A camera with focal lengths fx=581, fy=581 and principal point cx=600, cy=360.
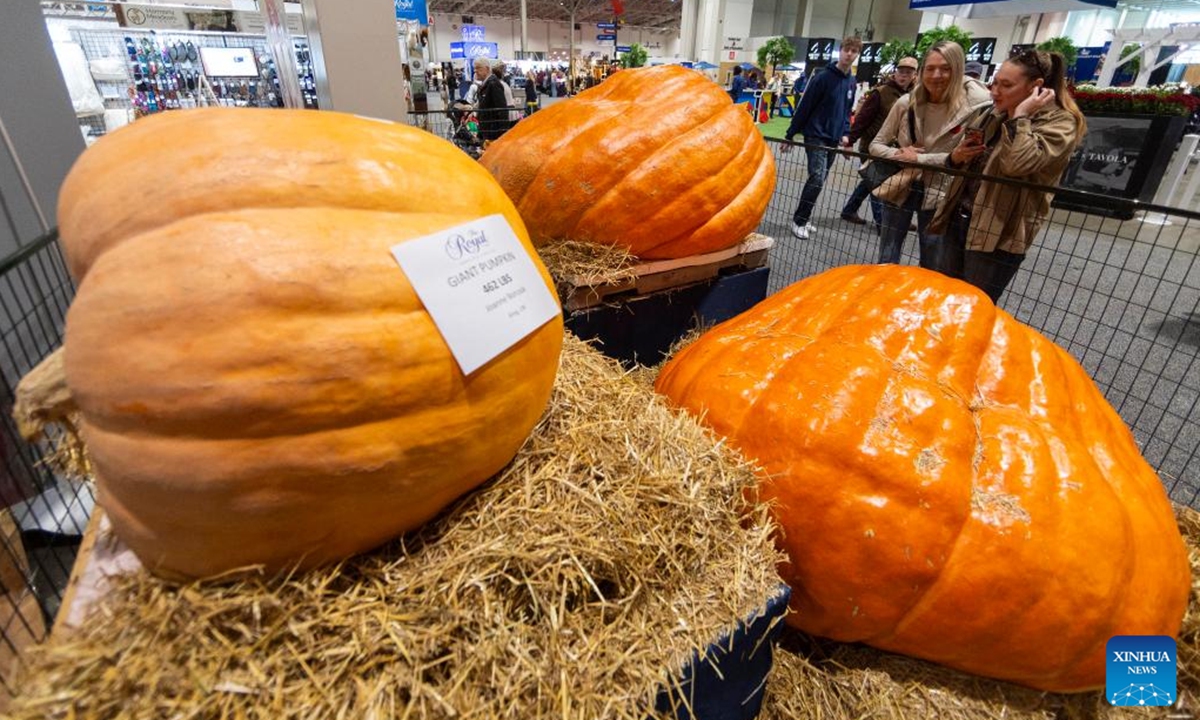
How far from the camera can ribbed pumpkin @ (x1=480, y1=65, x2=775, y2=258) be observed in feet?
7.82

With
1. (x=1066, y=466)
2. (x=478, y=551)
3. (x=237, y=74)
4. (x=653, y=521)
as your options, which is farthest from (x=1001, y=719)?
(x=237, y=74)

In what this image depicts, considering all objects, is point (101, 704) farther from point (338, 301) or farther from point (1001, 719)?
point (1001, 719)

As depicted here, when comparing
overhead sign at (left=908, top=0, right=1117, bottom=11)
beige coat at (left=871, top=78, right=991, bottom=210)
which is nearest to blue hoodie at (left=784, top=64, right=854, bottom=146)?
beige coat at (left=871, top=78, right=991, bottom=210)

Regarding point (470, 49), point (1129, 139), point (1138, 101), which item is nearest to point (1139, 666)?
point (1129, 139)

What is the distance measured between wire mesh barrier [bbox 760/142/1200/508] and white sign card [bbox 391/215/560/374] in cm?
172

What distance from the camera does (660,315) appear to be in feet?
9.00

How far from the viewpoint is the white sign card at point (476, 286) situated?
95 centimetres

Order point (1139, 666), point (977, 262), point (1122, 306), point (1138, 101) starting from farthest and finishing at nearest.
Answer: point (1138, 101) → point (1122, 306) → point (977, 262) → point (1139, 666)

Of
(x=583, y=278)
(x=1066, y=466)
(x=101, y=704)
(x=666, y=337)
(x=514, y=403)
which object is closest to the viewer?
(x=101, y=704)

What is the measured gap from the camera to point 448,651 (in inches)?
37.8

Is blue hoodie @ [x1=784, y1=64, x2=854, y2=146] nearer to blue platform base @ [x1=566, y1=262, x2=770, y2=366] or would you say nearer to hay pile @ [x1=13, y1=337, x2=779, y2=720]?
blue platform base @ [x1=566, y1=262, x2=770, y2=366]

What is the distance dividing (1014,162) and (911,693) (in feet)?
8.13

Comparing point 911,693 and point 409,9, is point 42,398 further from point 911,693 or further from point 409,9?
point 409,9

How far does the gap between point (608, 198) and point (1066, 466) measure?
1744mm
